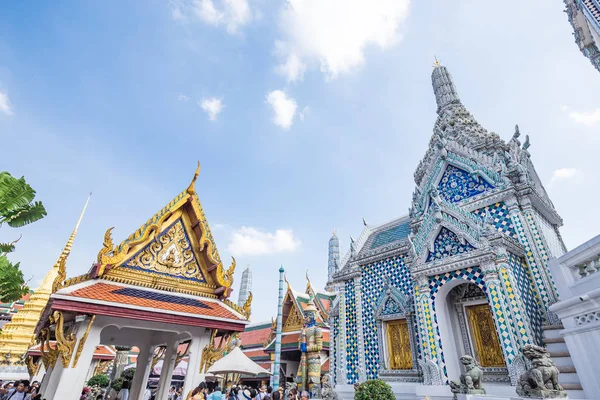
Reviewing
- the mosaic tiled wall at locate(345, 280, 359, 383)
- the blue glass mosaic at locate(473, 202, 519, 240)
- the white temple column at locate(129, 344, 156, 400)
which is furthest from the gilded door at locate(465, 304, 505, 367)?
the white temple column at locate(129, 344, 156, 400)

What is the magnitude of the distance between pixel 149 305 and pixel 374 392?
518 centimetres

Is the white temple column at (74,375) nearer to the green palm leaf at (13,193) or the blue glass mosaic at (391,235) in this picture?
the green palm leaf at (13,193)

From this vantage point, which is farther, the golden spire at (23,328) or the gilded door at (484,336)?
the golden spire at (23,328)

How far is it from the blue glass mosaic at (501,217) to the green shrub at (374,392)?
5.89 meters

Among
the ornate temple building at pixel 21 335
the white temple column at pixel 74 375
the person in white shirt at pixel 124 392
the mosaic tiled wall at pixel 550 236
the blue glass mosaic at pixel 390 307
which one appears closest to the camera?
the white temple column at pixel 74 375

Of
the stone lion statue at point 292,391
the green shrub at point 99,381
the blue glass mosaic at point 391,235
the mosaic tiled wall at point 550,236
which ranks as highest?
the blue glass mosaic at point 391,235

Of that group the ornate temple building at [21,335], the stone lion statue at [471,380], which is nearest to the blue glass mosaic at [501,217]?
the stone lion statue at [471,380]

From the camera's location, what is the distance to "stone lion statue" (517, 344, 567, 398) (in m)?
5.20

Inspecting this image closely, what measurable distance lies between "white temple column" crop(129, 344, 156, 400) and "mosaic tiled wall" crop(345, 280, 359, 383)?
23.2 ft

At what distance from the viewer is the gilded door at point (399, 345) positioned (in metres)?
10.5

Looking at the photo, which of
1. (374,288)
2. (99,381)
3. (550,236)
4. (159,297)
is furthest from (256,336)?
(550,236)

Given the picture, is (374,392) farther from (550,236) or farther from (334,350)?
(550,236)

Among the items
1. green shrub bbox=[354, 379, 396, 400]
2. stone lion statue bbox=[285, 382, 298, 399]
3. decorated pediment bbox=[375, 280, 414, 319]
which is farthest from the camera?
decorated pediment bbox=[375, 280, 414, 319]

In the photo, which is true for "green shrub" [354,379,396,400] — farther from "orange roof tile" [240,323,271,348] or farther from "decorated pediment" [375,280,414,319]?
"orange roof tile" [240,323,271,348]
